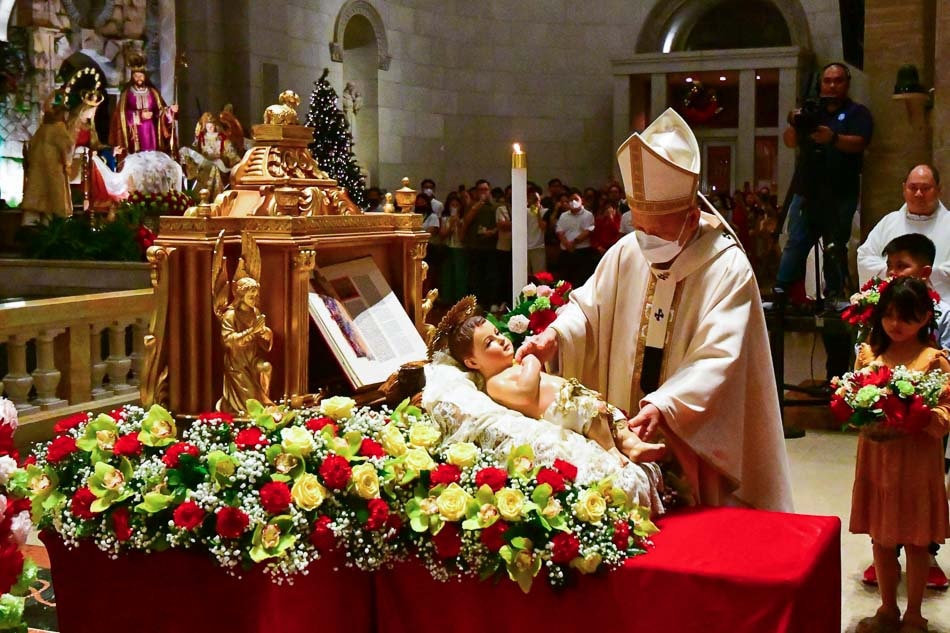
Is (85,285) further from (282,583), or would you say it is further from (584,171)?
(584,171)

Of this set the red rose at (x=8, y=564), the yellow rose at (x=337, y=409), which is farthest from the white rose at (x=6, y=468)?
the yellow rose at (x=337, y=409)

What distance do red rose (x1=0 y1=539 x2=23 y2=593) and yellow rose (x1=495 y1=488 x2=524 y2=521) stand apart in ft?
3.49

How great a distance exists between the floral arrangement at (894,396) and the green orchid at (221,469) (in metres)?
2.19

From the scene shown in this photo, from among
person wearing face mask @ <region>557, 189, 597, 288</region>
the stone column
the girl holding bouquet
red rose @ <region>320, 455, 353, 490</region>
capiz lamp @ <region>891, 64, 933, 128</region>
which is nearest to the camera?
red rose @ <region>320, 455, 353, 490</region>

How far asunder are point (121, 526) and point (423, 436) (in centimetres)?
78

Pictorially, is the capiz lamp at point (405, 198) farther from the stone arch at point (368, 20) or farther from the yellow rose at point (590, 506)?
the stone arch at point (368, 20)

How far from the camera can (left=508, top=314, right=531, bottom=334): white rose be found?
478cm

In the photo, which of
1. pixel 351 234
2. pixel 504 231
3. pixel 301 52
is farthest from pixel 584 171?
pixel 351 234

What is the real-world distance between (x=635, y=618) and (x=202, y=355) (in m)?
1.63

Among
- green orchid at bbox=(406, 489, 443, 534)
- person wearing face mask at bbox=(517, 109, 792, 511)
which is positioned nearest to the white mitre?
person wearing face mask at bbox=(517, 109, 792, 511)

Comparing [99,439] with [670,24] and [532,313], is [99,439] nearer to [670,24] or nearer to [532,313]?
[532,313]

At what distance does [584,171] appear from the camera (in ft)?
70.1

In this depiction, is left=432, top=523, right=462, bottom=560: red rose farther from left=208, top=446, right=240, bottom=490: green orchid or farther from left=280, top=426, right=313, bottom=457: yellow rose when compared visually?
left=208, top=446, right=240, bottom=490: green orchid

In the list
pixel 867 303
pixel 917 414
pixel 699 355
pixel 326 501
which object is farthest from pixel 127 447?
pixel 867 303
